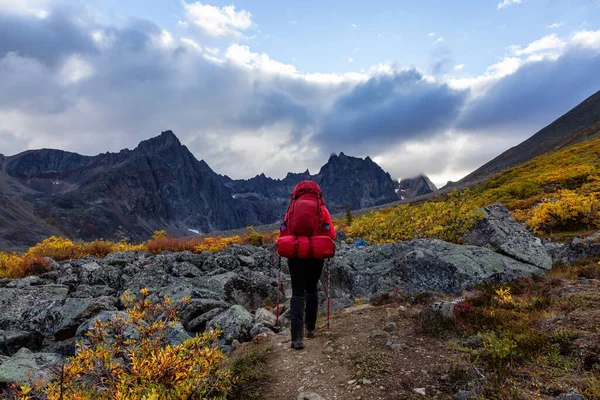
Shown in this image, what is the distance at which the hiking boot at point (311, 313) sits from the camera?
6.41 m

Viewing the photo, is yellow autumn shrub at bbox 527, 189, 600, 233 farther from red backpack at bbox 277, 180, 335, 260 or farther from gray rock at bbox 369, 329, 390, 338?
red backpack at bbox 277, 180, 335, 260

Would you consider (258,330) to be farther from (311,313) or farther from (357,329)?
(357,329)

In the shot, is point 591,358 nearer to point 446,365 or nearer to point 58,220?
point 446,365

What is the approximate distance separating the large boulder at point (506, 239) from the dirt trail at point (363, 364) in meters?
4.84

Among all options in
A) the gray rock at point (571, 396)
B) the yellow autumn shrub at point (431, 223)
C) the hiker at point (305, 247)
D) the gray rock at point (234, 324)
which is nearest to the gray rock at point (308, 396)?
the hiker at point (305, 247)

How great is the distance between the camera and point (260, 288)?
11.6 m

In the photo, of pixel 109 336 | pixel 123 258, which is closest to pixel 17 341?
pixel 109 336

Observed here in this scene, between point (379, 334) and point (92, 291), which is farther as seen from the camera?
point (92, 291)

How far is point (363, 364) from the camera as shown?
4766mm

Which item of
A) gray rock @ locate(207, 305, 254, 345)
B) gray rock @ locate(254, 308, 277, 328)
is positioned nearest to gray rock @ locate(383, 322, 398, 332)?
gray rock @ locate(254, 308, 277, 328)

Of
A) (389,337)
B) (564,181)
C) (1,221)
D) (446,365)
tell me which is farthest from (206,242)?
(1,221)

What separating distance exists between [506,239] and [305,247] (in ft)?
26.5

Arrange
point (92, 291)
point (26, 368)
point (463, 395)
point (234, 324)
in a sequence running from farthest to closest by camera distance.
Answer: point (92, 291)
point (234, 324)
point (26, 368)
point (463, 395)

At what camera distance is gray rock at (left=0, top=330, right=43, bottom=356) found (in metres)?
7.93
